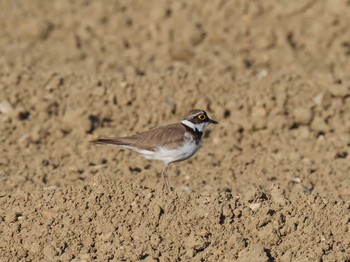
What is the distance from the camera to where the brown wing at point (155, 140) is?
8633 mm

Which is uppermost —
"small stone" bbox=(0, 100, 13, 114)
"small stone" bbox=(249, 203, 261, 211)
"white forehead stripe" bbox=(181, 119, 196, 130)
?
"white forehead stripe" bbox=(181, 119, 196, 130)

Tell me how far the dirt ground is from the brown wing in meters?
0.62

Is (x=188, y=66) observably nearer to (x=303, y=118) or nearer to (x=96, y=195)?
(x=303, y=118)

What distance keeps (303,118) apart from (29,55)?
509 cm

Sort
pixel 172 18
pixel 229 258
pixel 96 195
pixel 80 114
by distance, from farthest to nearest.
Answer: pixel 172 18, pixel 80 114, pixel 96 195, pixel 229 258

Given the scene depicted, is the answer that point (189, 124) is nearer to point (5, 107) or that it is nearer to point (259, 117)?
point (259, 117)

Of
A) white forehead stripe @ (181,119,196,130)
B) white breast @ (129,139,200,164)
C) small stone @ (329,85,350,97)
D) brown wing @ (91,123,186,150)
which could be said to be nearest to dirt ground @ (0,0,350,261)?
small stone @ (329,85,350,97)

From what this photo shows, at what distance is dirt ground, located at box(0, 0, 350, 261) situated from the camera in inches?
294

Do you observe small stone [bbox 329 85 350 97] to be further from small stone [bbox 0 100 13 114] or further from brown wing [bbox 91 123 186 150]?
small stone [bbox 0 100 13 114]

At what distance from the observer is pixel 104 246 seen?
287 inches

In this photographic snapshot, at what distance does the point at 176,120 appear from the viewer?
11.4m

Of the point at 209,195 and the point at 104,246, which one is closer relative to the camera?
the point at 104,246

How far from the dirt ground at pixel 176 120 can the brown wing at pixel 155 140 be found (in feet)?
2.04

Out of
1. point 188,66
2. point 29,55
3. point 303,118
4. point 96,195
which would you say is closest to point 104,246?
point 96,195
